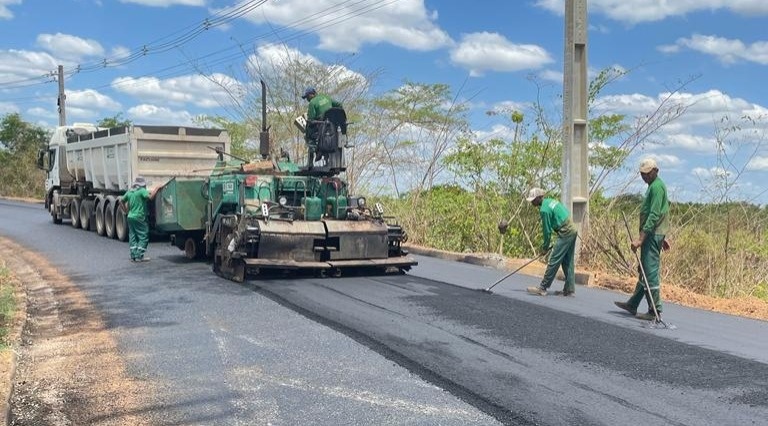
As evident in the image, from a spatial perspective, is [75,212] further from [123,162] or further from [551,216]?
[551,216]

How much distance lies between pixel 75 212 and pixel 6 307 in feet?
42.3

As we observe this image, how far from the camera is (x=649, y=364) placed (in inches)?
235

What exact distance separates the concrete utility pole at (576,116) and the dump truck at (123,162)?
23.0 feet

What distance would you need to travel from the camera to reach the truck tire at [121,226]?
53.4ft

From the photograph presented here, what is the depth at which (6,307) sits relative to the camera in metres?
7.66

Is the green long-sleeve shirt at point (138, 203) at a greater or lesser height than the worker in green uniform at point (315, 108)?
lesser

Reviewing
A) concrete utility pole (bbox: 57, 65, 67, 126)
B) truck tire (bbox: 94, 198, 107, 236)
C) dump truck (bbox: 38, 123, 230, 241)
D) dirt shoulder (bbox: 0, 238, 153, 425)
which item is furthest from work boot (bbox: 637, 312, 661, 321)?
concrete utility pole (bbox: 57, 65, 67, 126)

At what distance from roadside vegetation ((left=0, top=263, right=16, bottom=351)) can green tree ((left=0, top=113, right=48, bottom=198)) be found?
94.8 ft

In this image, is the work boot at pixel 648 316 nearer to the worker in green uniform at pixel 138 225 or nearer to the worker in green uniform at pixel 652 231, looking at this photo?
the worker in green uniform at pixel 652 231

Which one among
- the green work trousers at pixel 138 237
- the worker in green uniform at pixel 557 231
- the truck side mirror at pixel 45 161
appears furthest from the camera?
the truck side mirror at pixel 45 161

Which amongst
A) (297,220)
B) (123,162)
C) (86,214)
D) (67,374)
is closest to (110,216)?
(123,162)

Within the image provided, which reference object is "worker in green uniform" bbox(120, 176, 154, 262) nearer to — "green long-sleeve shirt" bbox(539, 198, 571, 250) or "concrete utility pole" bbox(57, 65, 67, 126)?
"green long-sleeve shirt" bbox(539, 198, 571, 250)

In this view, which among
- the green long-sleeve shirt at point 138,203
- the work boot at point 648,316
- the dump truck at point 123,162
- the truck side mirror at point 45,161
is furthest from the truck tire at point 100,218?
the work boot at point 648,316

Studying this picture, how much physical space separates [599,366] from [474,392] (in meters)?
1.32
